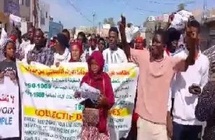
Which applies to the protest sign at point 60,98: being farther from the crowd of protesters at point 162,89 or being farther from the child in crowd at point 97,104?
the child in crowd at point 97,104

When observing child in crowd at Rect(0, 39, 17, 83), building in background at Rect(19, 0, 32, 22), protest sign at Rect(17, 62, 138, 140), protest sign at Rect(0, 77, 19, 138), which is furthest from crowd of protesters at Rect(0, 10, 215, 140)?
building in background at Rect(19, 0, 32, 22)

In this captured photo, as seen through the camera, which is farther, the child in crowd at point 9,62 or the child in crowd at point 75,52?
the child in crowd at point 75,52

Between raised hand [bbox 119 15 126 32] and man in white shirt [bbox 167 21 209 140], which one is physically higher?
raised hand [bbox 119 15 126 32]

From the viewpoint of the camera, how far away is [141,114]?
6500mm

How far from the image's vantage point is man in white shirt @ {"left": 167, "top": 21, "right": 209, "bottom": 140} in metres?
5.98

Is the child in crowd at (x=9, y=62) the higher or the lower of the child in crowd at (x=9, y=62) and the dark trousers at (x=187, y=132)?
the higher

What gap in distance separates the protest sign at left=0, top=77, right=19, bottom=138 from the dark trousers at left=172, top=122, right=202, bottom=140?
2.49m

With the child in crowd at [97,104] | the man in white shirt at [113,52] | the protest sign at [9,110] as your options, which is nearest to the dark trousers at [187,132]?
the child in crowd at [97,104]

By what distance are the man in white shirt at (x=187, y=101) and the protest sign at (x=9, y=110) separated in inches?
94.5

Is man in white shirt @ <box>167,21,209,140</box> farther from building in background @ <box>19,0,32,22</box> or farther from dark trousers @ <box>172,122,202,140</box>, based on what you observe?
building in background @ <box>19,0,32,22</box>

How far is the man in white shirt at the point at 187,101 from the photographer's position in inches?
235

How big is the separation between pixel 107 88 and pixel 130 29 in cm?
405

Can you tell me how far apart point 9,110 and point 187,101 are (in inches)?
107

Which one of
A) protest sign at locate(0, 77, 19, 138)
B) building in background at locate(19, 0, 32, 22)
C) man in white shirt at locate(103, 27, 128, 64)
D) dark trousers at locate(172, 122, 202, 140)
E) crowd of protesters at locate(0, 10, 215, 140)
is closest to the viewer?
crowd of protesters at locate(0, 10, 215, 140)
